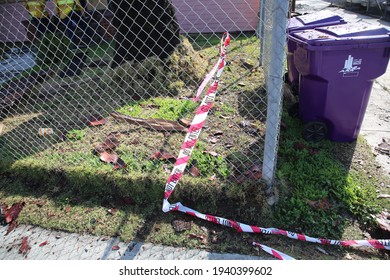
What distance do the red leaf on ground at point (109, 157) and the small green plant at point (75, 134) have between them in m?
0.58

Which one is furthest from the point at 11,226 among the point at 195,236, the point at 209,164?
the point at 209,164

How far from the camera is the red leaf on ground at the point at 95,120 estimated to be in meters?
3.72

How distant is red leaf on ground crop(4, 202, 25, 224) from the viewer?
2717 mm

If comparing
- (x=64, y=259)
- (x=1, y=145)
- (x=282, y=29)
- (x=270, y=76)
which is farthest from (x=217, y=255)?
(x=1, y=145)

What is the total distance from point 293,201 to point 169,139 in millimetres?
1538

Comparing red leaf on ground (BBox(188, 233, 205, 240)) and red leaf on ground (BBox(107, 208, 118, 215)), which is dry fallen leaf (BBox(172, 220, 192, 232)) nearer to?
red leaf on ground (BBox(188, 233, 205, 240))

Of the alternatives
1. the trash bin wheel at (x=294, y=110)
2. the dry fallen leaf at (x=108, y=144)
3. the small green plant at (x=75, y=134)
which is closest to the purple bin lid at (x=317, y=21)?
the trash bin wheel at (x=294, y=110)

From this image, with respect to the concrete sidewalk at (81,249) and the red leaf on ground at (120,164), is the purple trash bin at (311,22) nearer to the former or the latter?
the red leaf on ground at (120,164)

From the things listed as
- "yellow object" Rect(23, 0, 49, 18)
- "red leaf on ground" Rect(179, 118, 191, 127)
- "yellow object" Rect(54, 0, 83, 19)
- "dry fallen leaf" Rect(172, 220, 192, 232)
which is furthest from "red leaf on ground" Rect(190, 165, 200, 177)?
"yellow object" Rect(23, 0, 49, 18)

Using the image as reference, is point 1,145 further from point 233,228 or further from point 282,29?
point 282,29

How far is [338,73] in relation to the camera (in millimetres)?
2814

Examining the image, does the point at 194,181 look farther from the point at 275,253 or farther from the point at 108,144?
the point at 108,144

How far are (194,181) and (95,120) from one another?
6.31ft

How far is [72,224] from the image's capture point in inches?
102
